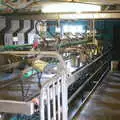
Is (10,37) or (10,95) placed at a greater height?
(10,37)

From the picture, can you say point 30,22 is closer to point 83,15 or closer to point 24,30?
point 24,30

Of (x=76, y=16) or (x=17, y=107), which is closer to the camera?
(x=17, y=107)

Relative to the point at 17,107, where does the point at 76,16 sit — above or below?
above

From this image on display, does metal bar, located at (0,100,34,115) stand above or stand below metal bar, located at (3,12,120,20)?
below

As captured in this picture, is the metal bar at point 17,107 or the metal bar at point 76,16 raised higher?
the metal bar at point 76,16

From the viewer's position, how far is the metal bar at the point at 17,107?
236 cm

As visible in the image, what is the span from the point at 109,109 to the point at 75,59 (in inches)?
60.9

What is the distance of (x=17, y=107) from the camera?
241cm

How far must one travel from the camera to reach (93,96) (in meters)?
7.03

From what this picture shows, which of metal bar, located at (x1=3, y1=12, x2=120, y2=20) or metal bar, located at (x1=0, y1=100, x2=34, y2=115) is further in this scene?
metal bar, located at (x1=3, y1=12, x2=120, y2=20)

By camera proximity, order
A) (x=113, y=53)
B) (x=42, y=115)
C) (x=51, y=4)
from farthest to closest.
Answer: (x=113, y=53) < (x=51, y=4) < (x=42, y=115)

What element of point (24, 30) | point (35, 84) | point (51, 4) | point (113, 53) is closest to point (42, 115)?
point (35, 84)

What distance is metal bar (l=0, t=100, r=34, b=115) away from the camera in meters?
2.36

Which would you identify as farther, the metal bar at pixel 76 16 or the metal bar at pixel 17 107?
the metal bar at pixel 76 16
